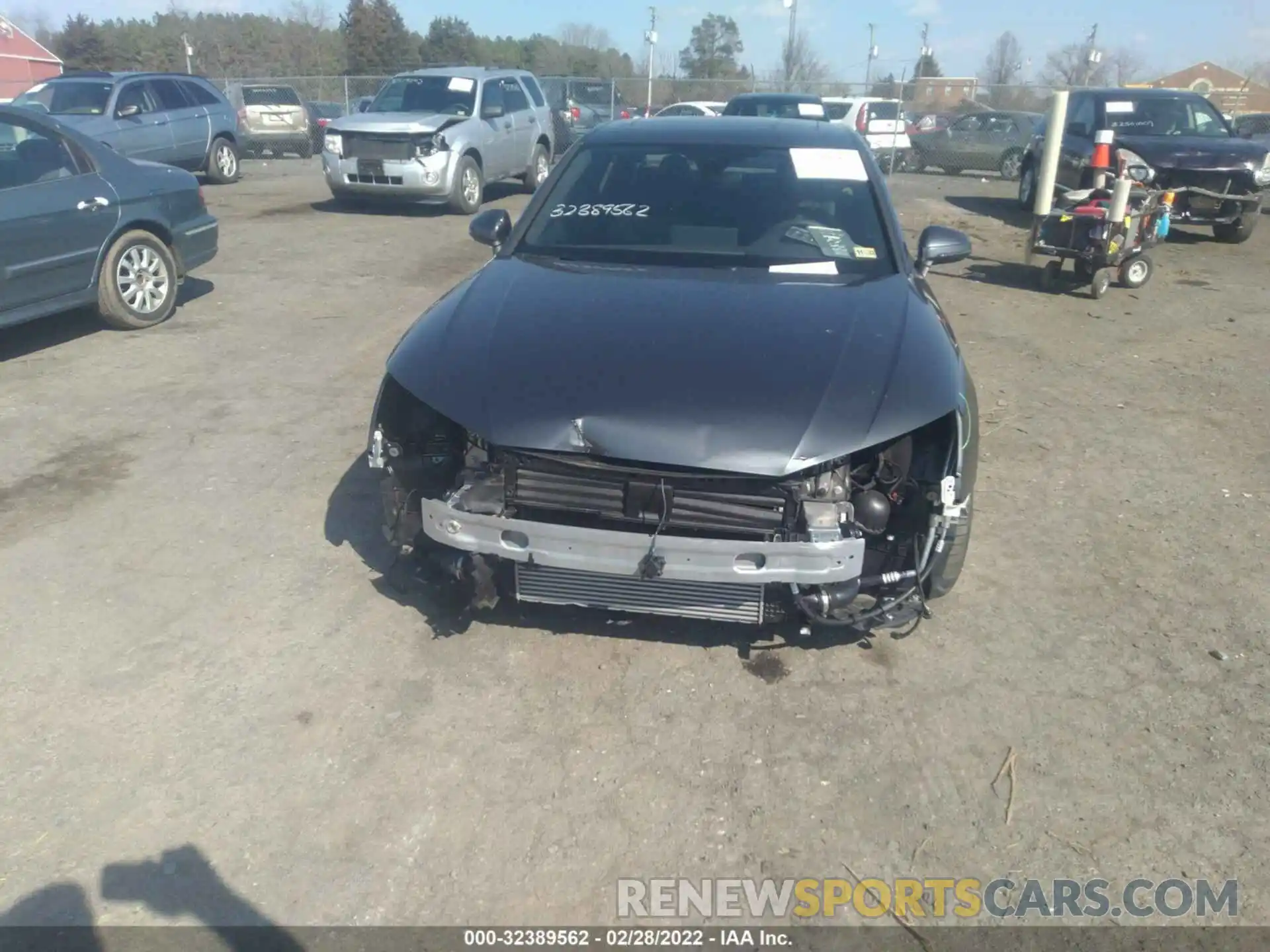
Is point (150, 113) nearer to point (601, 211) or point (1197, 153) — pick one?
point (601, 211)

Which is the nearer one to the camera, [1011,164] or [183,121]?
[183,121]

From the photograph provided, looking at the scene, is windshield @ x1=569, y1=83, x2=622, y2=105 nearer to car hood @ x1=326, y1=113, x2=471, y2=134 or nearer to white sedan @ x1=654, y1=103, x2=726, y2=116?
white sedan @ x1=654, y1=103, x2=726, y2=116

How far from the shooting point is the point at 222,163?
55.1 feet

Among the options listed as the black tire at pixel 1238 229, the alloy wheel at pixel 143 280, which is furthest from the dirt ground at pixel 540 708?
the black tire at pixel 1238 229

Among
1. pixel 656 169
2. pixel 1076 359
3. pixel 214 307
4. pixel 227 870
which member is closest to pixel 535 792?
pixel 227 870

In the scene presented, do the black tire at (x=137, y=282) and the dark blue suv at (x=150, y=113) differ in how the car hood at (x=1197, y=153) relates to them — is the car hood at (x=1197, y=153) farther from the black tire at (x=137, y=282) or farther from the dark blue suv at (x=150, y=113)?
the dark blue suv at (x=150, y=113)

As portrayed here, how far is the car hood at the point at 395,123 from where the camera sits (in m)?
12.9

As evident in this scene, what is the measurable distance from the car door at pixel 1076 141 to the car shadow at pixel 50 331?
35.7 feet

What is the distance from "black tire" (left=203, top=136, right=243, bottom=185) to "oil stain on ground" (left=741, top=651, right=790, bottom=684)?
52.1 feet

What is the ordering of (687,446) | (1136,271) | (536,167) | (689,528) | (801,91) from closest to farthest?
(687,446) → (689,528) → (1136,271) → (536,167) → (801,91)

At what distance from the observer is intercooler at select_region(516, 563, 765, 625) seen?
3.15 m

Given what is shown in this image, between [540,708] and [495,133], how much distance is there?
41.2ft

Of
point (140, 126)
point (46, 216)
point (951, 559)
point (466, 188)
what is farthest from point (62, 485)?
point (140, 126)

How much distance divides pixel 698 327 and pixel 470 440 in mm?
878
